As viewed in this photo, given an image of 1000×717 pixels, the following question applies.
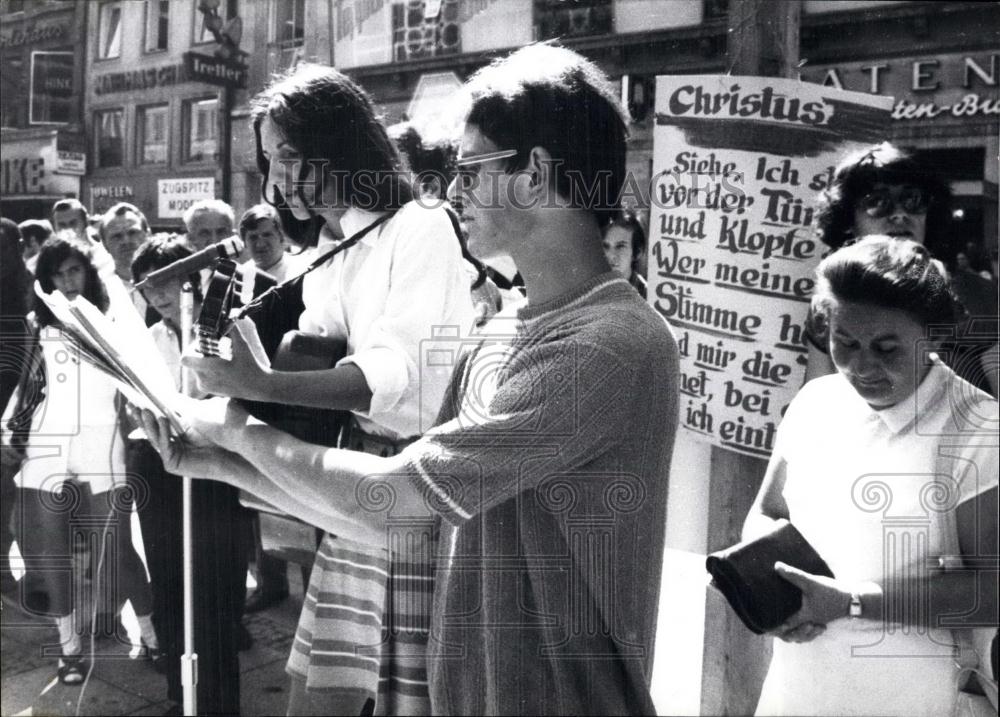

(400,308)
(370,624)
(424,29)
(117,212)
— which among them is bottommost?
(370,624)

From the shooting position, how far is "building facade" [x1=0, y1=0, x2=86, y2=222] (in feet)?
7.70

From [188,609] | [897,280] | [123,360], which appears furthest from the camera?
[188,609]

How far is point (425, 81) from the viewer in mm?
1922

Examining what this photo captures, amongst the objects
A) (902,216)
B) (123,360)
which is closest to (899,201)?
(902,216)

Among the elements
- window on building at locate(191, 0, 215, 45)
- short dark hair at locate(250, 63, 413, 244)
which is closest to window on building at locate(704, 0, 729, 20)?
short dark hair at locate(250, 63, 413, 244)

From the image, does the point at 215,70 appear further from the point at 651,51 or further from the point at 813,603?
the point at 813,603

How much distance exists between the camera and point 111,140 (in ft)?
7.66

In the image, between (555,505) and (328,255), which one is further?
(328,255)

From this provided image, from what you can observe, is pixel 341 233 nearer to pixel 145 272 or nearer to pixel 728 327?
pixel 145 272

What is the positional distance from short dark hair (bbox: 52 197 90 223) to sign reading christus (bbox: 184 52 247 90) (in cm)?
45

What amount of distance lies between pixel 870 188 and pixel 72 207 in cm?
189

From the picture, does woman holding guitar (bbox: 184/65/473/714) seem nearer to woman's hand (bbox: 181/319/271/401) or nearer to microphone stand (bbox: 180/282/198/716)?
woman's hand (bbox: 181/319/271/401)

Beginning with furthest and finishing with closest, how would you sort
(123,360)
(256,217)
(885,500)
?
(256,217) → (123,360) → (885,500)

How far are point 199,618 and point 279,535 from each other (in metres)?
0.38
